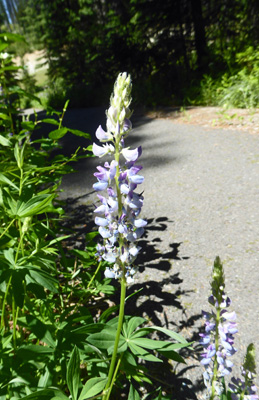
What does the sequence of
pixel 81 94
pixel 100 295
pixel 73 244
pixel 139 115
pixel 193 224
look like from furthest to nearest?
pixel 81 94, pixel 139 115, pixel 193 224, pixel 73 244, pixel 100 295

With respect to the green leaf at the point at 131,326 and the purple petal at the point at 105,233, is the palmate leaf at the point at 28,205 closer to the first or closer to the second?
the purple petal at the point at 105,233

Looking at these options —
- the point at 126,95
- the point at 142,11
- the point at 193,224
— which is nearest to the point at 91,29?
the point at 142,11

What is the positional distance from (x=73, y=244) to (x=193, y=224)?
4.09 ft

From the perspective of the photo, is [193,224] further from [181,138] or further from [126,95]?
[181,138]

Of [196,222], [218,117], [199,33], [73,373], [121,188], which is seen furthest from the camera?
[199,33]

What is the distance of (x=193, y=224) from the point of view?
2.97 metres

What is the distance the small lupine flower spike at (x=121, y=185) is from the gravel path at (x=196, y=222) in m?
0.97

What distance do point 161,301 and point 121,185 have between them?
1.48 meters

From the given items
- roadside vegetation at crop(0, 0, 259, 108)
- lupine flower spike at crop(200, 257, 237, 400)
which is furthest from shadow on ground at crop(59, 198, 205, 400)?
roadside vegetation at crop(0, 0, 259, 108)

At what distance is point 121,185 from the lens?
813 millimetres

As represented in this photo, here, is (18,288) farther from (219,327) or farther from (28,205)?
(219,327)

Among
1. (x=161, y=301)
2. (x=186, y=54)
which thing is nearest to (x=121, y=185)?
(x=161, y=301)

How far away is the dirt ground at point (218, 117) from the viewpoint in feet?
17.6

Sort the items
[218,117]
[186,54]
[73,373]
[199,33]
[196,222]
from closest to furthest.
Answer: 1. [73,373]
2. [196,222]
3. [218,117]
4. [199,33]
5. [186,54]
